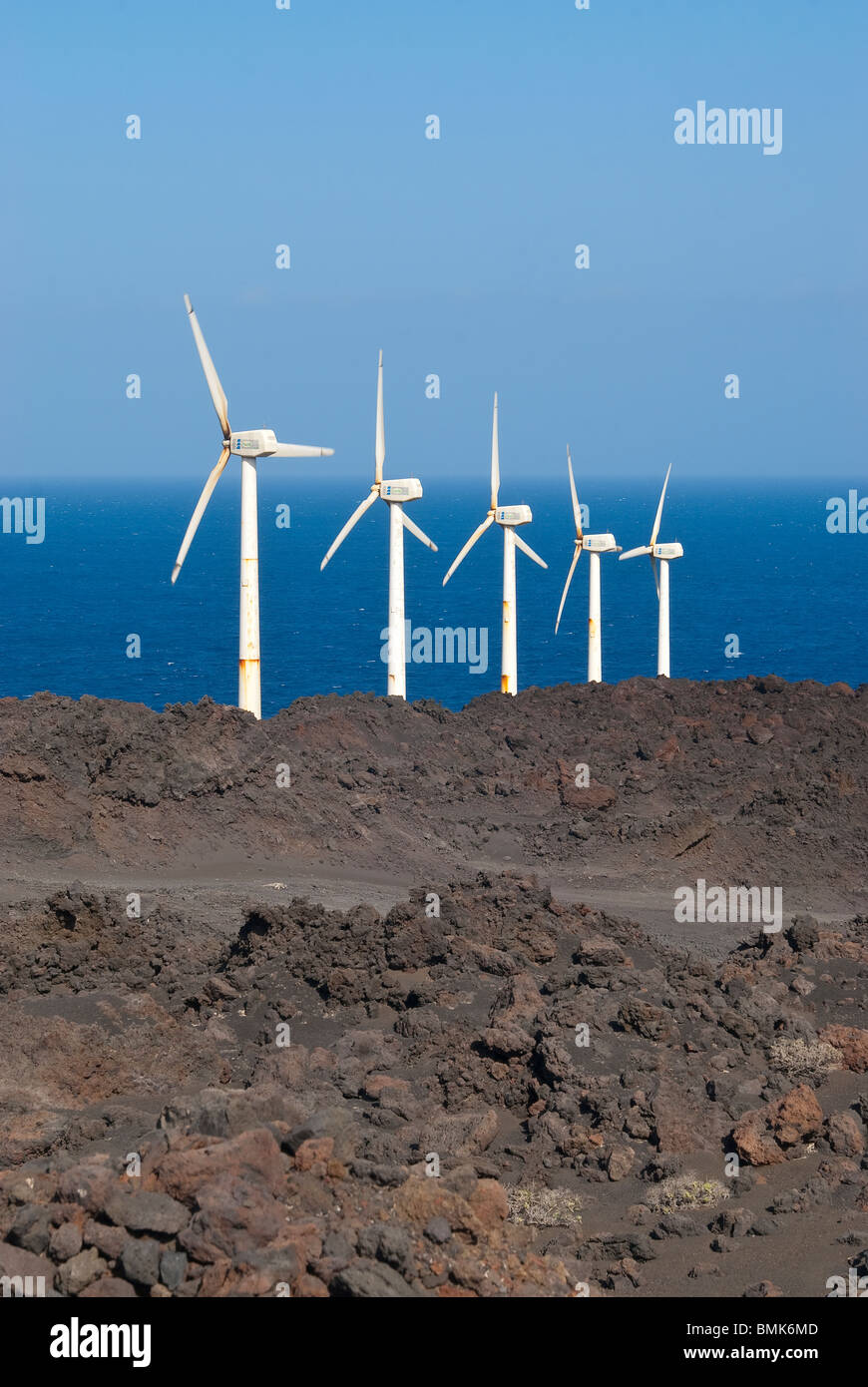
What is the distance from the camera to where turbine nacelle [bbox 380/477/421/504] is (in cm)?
4825

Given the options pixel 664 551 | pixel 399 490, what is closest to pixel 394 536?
pixel 399 490

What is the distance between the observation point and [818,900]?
35188 millimetres

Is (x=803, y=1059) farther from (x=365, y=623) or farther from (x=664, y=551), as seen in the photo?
(x=365, y=623)

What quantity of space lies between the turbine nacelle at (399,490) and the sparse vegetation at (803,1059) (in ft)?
99.3

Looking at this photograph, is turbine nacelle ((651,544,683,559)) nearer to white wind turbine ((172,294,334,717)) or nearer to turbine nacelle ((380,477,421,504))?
turbine nacelle ((380,477,421,504))

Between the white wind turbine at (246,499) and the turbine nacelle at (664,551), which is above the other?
the turbine nacelle at (664,551)

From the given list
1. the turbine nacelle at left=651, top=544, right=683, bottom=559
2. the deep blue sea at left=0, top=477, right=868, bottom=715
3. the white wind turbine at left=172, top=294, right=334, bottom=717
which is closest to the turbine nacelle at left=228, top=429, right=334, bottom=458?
the white wind turbine at left=172, top=294, right=334, bottom=717

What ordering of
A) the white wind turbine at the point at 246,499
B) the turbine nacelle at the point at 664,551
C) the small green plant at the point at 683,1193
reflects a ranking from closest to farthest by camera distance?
the small green plant at the point at 683,1193
the white wind turbine at the point at 246,499
the turbine nacelle at the point at 664,551

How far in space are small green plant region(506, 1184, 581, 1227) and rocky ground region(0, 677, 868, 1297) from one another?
48 mm

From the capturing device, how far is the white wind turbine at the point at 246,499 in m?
38.5

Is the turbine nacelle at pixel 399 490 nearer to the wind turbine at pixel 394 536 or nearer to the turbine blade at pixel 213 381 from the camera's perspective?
the wind turbine at pixel 394 536

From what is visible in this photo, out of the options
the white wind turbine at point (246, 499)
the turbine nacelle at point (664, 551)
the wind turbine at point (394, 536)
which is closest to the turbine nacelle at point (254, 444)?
the white wind turbine at point (246, 499)

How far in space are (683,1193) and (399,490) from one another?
1338 inches

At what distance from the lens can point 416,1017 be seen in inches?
854
